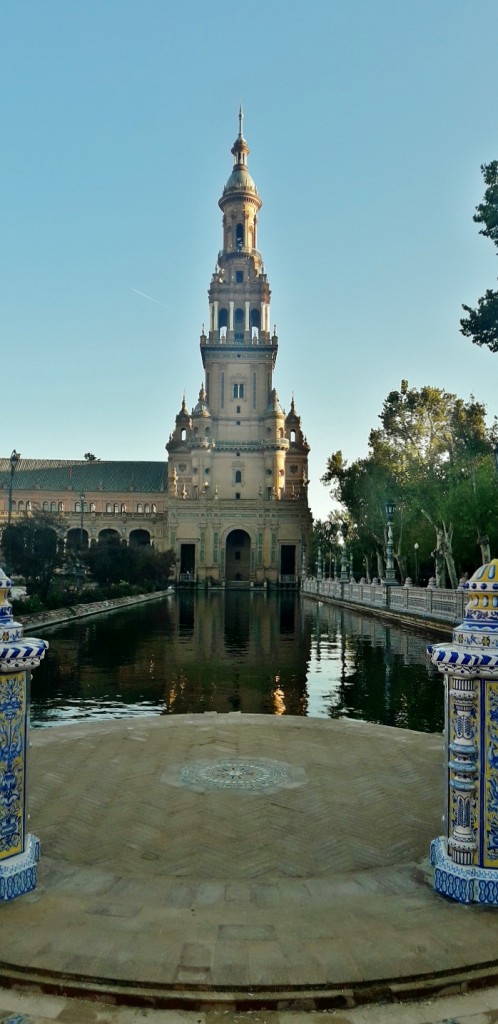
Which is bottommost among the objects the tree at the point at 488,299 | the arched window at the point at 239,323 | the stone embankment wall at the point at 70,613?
the stone embankment wall at the point at 70,613

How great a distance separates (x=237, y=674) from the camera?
14758 mm

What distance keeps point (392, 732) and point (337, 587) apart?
1545 inches

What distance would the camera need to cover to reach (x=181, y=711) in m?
10.9

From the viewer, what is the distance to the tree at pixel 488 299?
1817cm

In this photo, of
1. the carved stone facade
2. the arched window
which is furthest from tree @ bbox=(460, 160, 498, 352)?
the arched window

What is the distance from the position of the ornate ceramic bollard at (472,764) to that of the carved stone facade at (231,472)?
226 feet

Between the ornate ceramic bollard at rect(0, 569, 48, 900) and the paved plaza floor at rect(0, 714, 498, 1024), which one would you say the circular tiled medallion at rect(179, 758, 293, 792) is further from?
the ornate ceramic bollard at rect(0, 569, 48, 900)

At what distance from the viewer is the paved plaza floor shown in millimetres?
3225

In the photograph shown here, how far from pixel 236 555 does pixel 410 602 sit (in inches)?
2042

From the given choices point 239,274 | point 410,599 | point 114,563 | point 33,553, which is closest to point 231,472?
point 239,274

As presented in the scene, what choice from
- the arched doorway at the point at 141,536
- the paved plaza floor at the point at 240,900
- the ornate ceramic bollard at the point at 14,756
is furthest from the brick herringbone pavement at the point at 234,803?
the arched doorway at the point at 141,536

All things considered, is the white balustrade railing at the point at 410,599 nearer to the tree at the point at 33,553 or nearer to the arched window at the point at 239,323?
the tree at the point at 33,553

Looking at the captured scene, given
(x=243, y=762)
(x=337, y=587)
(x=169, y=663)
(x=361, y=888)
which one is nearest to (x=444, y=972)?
(x=361, y=888)

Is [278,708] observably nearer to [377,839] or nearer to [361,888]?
[377,839]
